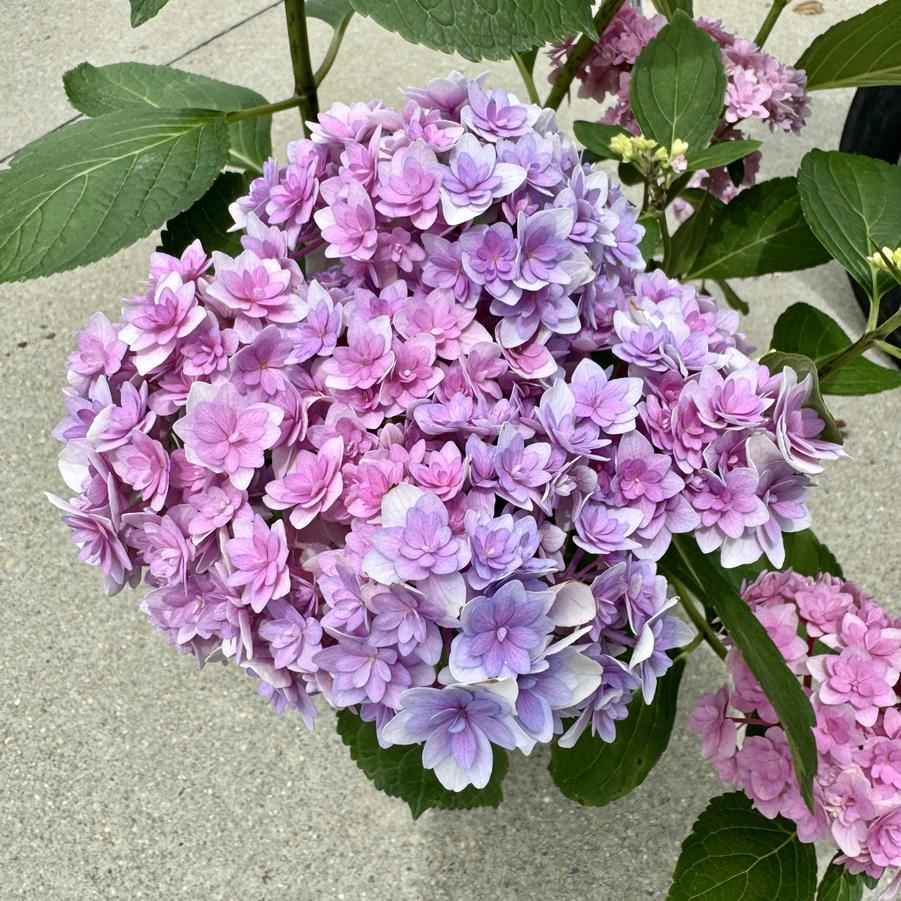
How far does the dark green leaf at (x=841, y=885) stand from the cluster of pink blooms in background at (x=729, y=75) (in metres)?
0.54

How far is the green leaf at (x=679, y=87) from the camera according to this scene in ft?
2.21

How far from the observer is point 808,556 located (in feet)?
2.56

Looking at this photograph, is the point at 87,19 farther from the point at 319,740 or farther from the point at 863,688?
the point at 863,688

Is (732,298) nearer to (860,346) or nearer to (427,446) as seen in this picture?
(860,346)

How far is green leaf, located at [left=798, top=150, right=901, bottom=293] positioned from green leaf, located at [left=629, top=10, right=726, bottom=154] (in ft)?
0.25

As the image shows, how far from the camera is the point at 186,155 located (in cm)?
62

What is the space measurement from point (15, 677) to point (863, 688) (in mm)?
756

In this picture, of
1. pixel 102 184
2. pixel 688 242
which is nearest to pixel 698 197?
pixel 688 242

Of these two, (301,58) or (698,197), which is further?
(698,197)

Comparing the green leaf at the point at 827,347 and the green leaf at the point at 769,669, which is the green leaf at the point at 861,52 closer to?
the green leaf at the point at 827,347

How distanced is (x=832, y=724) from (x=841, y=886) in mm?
110

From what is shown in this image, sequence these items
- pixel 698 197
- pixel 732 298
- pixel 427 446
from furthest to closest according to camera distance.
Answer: pixel 732 298
pixel 698 197
pixel 427 446

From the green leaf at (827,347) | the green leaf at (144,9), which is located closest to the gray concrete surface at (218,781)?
the green leaf at (827,347)

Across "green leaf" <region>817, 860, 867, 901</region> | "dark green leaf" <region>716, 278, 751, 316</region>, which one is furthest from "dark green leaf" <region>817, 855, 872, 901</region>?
"dark green leaf" <region>716, 278, 751, 316</region>
